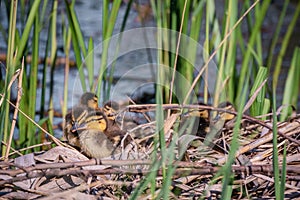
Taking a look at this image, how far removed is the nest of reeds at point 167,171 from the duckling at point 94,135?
7cm

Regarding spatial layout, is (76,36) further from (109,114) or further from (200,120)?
(200,120)

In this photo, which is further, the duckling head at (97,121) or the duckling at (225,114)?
the duckling at (225,114)

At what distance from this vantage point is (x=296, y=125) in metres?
2.38

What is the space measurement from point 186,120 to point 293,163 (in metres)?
0.43

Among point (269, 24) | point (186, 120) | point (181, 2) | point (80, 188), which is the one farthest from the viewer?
point (269, 24)

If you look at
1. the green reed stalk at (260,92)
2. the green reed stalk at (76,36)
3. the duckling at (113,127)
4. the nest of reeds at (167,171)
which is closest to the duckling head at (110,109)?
the duckling at (113,127)

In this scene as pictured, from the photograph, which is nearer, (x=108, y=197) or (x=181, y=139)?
(x=108, y=197)

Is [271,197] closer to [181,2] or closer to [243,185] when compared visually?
[243,185]

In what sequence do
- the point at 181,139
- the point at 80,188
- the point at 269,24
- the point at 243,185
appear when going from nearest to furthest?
the point at 80,188 < the point at 243,185 < the point at 181,139 < the point at 269,24

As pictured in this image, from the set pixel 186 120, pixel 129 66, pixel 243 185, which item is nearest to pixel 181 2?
pixel 186 120

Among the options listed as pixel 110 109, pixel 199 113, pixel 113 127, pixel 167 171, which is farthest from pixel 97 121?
pixel 167 171

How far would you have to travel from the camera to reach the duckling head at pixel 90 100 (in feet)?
9.46

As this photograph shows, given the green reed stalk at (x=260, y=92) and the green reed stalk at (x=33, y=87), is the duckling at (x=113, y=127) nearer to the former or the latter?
the green reed stalk at (x=33, y=87)

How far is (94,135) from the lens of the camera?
8.45 feet
